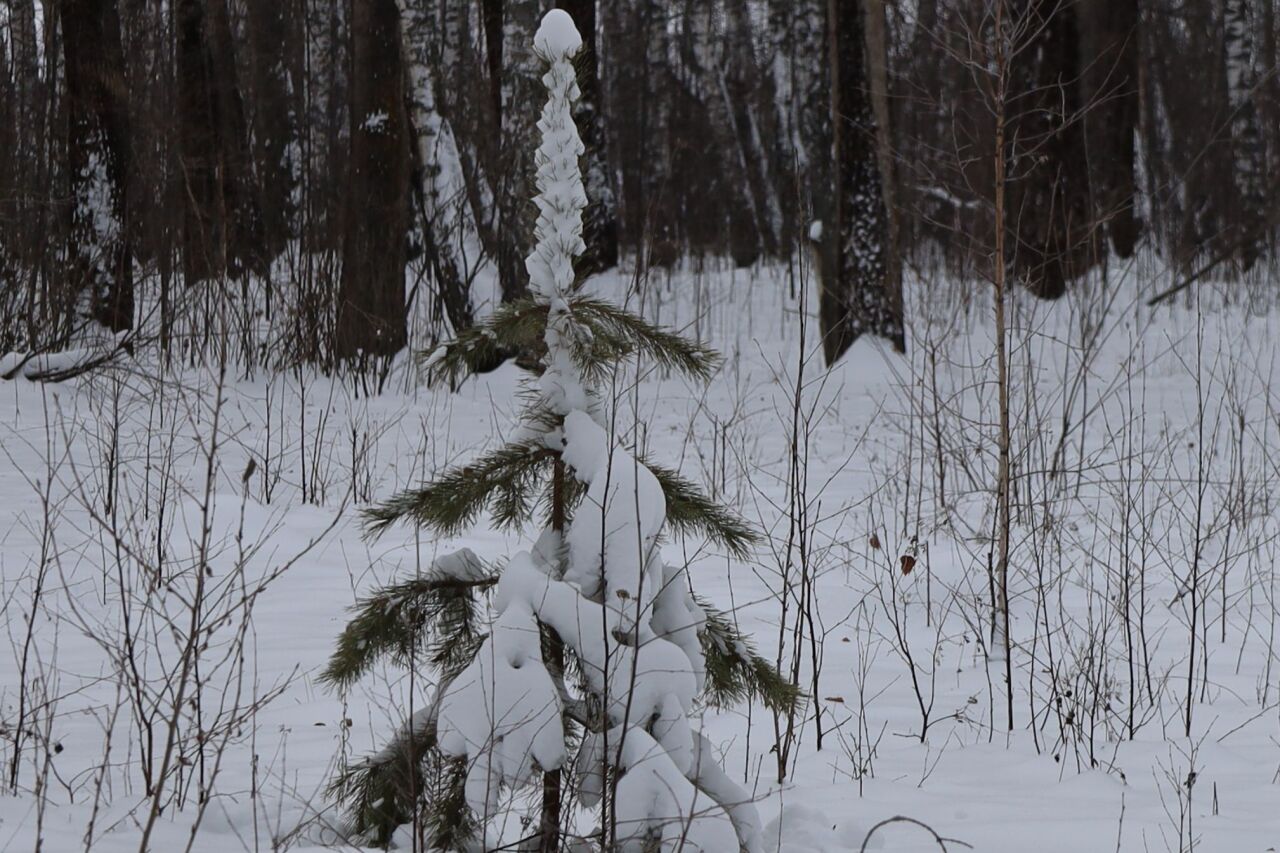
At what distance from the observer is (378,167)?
9.00 m

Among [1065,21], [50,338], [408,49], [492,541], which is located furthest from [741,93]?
[492,541]

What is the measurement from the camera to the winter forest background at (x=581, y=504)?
206cm

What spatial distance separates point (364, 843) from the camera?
2211mm

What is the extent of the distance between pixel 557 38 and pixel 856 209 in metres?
7.50

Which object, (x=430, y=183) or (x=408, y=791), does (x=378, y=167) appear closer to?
(x=430, y=183)

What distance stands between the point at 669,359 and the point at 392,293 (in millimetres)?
7083

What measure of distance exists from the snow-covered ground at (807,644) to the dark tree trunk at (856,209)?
7.30 ft

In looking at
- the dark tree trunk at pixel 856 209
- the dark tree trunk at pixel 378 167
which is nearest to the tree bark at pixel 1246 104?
the dark tree trunk at pixel 856 209

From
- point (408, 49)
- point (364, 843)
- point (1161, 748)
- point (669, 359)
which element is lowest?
point (1161, 748)

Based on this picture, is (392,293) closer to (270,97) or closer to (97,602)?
(97,602)

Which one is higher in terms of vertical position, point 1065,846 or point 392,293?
point 392,293

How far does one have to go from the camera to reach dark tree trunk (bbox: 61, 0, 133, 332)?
8.41m

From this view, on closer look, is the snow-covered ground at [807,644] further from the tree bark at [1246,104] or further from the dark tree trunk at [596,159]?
the tree bark at [1246,104]

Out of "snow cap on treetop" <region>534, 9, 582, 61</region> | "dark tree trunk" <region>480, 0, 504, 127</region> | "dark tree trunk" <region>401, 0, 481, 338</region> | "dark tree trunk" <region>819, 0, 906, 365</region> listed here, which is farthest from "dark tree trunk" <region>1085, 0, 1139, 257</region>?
"snow cap on treetop" <region>534, 9, 582, 61</region>
